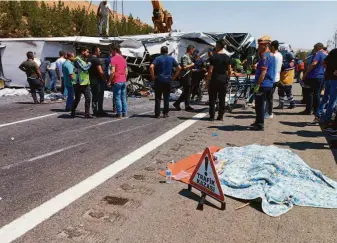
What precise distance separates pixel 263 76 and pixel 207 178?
422 cm

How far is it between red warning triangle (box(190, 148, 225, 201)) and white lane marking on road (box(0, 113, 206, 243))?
54.1 inches

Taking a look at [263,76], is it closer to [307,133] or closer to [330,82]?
[307,133]

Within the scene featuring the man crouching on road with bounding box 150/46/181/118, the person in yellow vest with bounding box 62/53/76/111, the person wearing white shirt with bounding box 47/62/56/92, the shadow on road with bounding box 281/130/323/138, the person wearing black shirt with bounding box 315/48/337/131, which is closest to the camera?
the shadow on road with bounding box 281/130/323/138

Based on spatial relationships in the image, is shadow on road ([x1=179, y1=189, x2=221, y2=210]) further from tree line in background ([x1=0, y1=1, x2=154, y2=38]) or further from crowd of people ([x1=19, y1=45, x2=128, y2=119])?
tree line in background ([x1=0, y1=1, x2=154, y2=38])

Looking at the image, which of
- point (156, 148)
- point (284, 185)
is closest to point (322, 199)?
point (284, 185)

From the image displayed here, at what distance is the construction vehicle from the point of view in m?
22.1

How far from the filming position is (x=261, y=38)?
747 cm

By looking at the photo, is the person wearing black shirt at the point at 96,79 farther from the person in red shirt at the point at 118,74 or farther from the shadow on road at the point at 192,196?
the shadow on road at the point at 192,196

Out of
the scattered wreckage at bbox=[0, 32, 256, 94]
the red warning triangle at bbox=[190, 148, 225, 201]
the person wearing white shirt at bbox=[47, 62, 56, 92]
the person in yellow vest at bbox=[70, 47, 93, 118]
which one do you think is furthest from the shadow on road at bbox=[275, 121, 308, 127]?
the person wearing white shirt at bbox=[47, 62, 56, 92]

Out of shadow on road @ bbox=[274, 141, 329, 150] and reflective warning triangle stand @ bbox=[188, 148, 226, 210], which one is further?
shadow on road @ bbox=[274, 141, 329, 150]

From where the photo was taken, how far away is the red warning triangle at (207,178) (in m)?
3.83

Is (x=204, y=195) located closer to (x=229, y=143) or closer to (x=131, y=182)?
(x=131, y=182)

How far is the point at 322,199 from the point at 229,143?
277 centimetres

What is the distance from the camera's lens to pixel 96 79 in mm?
9203
